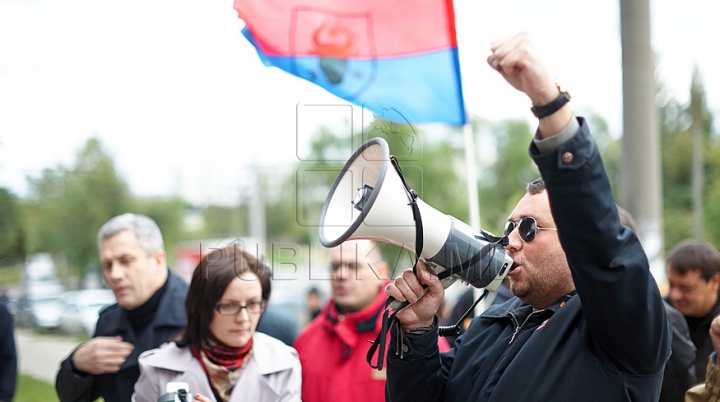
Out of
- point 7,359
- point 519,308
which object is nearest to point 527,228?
point 519,308

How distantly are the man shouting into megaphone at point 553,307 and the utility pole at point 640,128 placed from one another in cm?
530

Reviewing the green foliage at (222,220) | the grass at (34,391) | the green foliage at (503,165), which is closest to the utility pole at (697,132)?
the green foliage at (503,165)

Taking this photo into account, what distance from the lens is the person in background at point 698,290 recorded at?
3.45 meters

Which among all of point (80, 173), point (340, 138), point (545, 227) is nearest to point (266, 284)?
point (545, 227)

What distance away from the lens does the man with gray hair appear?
3.15m

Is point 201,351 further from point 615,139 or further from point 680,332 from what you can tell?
point 615,139

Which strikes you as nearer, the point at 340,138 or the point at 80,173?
the point at 80,173

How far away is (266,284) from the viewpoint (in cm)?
314

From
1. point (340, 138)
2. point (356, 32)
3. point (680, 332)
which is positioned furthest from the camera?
point (340, 138)

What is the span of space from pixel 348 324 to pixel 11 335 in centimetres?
214

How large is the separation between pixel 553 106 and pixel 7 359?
3728mm

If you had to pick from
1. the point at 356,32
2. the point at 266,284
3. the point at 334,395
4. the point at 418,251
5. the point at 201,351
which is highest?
the point at 356,32

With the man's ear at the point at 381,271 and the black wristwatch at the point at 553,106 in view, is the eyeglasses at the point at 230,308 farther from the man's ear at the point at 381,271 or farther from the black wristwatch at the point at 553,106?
the black wristwatch at the point at 553,106

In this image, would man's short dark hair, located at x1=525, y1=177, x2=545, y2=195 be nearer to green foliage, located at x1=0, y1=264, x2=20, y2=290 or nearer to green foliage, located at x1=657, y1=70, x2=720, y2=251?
green foliage, located at x1=0, y1=264, x2=20, y2=290
